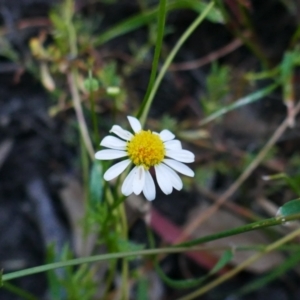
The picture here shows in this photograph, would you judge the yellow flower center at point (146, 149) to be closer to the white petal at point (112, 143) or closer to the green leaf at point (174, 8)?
the white petal at point (112, 143)

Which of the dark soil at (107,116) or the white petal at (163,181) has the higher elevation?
the dark soil at (107,116)

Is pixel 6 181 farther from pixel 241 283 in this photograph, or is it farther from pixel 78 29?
pixel 241 283

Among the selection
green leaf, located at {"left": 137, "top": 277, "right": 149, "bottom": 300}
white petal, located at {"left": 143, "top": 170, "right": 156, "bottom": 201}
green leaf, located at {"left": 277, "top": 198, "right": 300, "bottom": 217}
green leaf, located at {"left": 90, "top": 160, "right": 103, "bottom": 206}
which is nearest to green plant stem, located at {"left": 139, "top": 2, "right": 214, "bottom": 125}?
green leaf, located at {"left": 90, "top": 160, "right": 103, "bottom": 206}

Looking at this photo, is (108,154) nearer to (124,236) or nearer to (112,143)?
(112,143)

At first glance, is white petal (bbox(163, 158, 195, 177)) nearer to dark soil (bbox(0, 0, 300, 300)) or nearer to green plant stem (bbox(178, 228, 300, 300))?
green plant stem (bbox(178, 228, 300, 300))

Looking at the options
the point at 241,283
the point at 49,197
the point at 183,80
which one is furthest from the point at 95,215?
the point at 183,80

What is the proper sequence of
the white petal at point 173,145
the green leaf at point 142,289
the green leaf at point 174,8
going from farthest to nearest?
1. the green leaf at point 142,289
2. the green leaf at point 174,8
3. the white petal at point 173,145

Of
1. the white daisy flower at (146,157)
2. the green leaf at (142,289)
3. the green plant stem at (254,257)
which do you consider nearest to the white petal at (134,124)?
the white daisy flower at (146,157)
